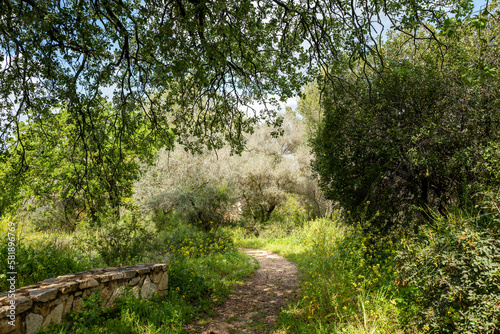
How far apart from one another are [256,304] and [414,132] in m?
4.57

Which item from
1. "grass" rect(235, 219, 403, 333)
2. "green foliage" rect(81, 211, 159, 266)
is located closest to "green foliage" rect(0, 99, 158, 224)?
"green foliage" rect(81, 211, 159, 266)

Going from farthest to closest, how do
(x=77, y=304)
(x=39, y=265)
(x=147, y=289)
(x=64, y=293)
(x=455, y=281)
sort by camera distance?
(x=39, y=265), (x=147, y=289), (x=77, y=304), (x=64, y=293), (x=455, y=281)

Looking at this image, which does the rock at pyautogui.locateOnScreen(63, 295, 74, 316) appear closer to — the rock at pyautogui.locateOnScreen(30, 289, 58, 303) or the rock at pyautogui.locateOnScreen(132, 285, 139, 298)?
the rock at pyautogui.locateOnScreen(30, 289, 58, 303)

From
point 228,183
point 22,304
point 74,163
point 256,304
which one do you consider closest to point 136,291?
point 22,304

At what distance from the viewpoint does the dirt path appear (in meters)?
4.50

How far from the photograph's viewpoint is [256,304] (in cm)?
556

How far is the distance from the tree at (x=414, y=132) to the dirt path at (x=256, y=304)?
2525 mm

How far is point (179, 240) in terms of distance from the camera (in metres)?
8.84

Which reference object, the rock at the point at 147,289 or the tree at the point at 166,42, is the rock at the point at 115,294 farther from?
the tree at the point at 166,42

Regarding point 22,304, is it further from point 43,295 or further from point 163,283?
point 163,283

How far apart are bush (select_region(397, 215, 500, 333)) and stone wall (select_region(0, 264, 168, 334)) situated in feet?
13.3

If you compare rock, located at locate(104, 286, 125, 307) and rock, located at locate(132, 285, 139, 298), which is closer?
rock, located at locate(104, 286, 125, 307)

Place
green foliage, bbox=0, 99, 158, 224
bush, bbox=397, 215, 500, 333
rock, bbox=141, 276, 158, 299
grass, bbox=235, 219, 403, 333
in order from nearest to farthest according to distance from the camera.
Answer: bush, bbox=397, 215, 500, 333, grass, bbox=235, 219, 403, 333, rock, bbox=141, 276, 158, 299, green foliage, bbox=0, 99, 158, 224

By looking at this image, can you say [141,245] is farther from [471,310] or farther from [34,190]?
[471,310]
